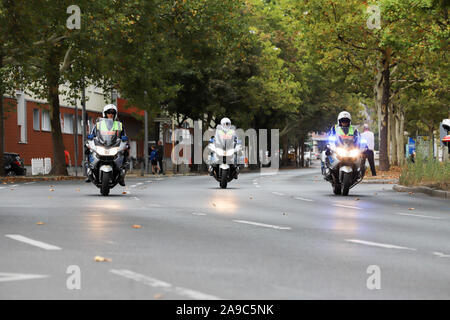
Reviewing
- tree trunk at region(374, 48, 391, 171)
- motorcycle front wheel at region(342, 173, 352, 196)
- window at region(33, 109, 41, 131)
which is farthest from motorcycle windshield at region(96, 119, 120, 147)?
window at region(33, 109, 41, 131)

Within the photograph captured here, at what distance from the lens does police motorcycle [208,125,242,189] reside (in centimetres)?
2466

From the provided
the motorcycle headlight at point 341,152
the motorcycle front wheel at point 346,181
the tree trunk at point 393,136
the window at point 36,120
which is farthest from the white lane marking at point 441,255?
the tree trunk at point 393,136

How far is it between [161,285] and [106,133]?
495 inches

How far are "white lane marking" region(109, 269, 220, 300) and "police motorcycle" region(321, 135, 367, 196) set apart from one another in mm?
13415

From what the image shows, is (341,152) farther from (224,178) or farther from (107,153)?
(107,153)

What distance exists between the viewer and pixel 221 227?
12109mm

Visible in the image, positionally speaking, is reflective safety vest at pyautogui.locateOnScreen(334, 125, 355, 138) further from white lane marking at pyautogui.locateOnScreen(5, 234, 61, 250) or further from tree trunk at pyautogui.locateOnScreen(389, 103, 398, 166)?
tree trunk at pyautogui.locateOnScreen(389, 103, 398, 166)

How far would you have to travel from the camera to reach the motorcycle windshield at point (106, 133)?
1905cm

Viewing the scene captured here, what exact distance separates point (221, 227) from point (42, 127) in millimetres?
41124

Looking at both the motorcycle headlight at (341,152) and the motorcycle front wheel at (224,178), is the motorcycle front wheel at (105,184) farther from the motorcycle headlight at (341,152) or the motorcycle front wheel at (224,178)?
the motorcycle front wheel at (224,178)

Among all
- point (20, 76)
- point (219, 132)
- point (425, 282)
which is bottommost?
point (425, 282)

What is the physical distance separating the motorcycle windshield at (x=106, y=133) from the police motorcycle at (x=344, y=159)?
16.8ft

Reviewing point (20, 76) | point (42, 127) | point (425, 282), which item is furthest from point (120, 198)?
point (42, 127)
